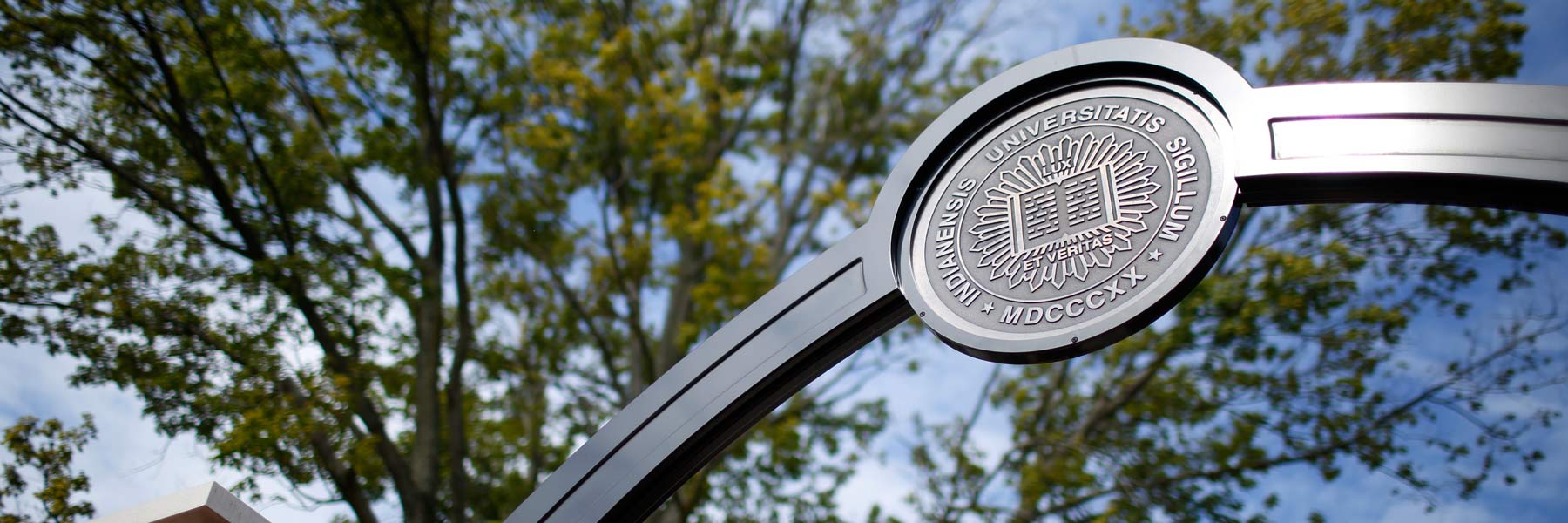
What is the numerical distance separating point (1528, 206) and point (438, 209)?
27.8 ft

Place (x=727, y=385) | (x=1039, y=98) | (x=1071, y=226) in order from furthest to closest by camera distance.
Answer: (x=727, y=385) → (x=1039, y=98) → (x=1071, y=226)

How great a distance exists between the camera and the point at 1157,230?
3992 mm

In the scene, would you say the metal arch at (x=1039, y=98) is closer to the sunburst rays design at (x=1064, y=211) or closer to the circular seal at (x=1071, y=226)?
the circular seal at (x=1071, y=226)

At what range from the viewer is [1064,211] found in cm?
425

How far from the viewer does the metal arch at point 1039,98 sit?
3426 millimetres

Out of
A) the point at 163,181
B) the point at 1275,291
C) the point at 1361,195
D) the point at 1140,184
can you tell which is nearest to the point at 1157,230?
the point at 1140,184

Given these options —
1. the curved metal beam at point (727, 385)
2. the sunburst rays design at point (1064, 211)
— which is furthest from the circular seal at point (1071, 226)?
the curved metal beam at point (727, 385)

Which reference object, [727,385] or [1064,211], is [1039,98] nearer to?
[1064,211]

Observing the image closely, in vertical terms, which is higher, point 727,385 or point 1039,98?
point 1039,98

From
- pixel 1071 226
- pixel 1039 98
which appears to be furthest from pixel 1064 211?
pixel 1039 98

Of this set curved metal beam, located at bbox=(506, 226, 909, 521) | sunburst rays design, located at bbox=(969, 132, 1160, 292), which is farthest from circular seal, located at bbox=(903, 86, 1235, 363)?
curved metal beam, located at bbox=(506, 226, 909, 521)

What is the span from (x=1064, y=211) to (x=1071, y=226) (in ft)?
0.22

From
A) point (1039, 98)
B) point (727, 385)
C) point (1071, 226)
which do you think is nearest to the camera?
point (1071, 226)

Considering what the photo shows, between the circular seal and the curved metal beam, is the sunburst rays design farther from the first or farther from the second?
the curved metal beam
